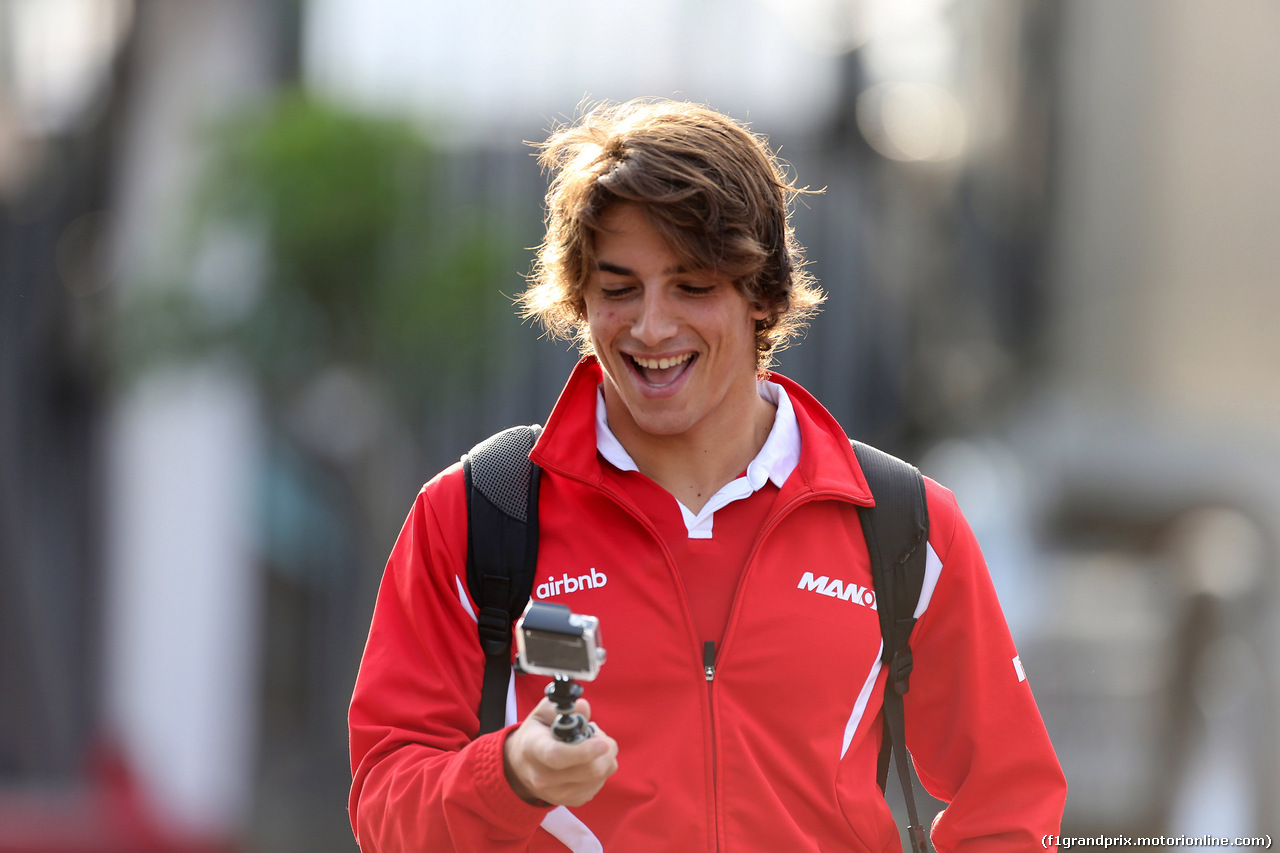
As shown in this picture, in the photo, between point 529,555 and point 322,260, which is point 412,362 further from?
point 529,555

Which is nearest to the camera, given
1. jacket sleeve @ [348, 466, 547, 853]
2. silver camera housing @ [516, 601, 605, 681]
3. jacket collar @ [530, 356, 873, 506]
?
silver camera housing @ [516, 601, 605, 681]

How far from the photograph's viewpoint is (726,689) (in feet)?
5.94

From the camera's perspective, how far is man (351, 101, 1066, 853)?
1.79m

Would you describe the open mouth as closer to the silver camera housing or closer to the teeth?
the teeth

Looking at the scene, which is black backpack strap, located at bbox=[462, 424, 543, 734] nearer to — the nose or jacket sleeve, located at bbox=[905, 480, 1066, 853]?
the nose

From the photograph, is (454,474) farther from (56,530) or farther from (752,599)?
(56,530)

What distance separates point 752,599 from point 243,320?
475cm

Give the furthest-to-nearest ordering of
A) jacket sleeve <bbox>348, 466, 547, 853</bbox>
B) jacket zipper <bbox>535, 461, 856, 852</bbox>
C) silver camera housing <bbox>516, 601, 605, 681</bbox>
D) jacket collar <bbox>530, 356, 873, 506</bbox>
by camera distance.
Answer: jacket collar <bbox>530, 356, 873, 506</bbox>
jacket zipper <bbox>535, 461, 856, 852</bbox>
jacket sleeve <bbox>348, 466, 547, 853</bbox>
silver camera housing <bbox>516, 601, 605, 681</bbox>

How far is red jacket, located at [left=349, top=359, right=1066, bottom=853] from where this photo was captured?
1.78 m

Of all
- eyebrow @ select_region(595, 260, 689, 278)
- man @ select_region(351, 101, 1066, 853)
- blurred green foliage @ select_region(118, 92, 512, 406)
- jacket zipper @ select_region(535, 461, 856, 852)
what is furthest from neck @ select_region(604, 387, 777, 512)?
blurred green foliage @ select_region(118, 92, 512, 406)

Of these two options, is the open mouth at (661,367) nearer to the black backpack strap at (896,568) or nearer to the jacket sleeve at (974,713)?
the black backpack strap at (896,568)

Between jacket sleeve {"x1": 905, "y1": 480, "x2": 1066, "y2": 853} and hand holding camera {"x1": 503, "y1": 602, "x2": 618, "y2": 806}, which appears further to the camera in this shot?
jacket sleeve {"x1": 905, "y1": 480, "x2": 1066, "y2": 853}

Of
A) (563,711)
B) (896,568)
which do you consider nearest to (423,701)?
(563,711)

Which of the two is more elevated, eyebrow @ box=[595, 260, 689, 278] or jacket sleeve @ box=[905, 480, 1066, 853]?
eyebrow @ box=[595, 260, 689, 278]
